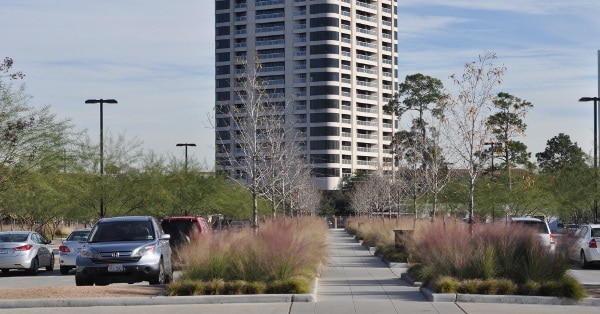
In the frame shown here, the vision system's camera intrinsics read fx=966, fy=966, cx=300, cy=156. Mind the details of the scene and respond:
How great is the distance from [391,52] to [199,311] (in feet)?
399

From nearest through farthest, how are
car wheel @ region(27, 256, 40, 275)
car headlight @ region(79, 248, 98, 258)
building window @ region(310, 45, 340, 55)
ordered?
car headlight @ region(79, 248, 98, 258) < car wheel @ region(27, 256, 40, 275) < building window @ region(310, 45, 340, 55)

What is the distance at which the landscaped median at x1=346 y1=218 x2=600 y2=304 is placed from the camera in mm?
18812

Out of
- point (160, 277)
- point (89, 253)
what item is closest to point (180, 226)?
point (160, 277)

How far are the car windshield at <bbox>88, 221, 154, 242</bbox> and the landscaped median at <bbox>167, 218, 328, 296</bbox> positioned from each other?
1890mm

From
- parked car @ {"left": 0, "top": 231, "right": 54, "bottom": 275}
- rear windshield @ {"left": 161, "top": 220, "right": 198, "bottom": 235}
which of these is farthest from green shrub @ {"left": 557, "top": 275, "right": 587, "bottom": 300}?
parked car @ {"left": 0, "top": 231, "right": 54, "bottom": 275}

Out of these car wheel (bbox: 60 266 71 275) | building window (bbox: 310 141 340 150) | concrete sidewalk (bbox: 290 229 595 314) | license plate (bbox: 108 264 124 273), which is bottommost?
car wheel (bbox: 60 266 71 275)

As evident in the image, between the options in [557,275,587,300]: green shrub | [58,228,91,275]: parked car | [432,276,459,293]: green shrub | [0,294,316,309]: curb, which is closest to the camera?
[0,294,316,309]: curb

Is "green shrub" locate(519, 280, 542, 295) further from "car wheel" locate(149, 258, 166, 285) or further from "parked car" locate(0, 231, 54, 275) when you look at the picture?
"parked car" locate(0, 231, 54, 275)

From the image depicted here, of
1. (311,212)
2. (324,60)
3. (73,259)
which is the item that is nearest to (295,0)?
(324,60)

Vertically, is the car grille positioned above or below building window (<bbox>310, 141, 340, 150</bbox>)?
below

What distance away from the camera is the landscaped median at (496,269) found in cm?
1881

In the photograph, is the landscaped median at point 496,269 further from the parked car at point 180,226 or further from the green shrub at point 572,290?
the parked car at point 180,226

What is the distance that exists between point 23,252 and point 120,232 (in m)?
8.96

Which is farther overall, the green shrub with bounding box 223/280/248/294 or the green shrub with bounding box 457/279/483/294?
the green shrub with bounding box 223/280/248/294
